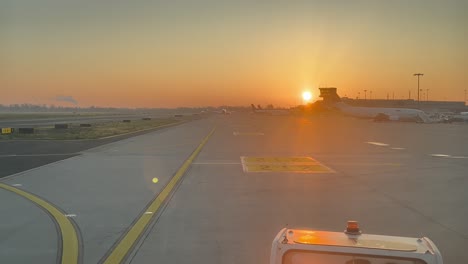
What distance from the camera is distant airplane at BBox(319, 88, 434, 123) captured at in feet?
243

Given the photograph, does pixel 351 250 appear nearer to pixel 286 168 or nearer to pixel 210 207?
pixel 210 207

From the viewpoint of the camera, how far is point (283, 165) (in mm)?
18422

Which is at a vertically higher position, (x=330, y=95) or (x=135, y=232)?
(x=330, y=95)

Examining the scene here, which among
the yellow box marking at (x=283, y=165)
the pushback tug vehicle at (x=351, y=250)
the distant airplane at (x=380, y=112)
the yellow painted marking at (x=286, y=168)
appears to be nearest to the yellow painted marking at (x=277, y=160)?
the yellow box marking at (x=283, y=165)

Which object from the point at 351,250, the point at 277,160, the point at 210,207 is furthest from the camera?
the point at 277,160

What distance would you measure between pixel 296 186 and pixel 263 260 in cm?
691

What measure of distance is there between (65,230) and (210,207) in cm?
313

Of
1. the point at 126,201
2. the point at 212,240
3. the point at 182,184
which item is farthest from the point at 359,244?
the point at 182,184

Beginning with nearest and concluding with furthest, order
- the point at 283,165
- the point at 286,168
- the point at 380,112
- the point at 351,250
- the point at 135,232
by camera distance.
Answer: the point at 351,250 < the point at 135,232 < the point at 286,168 < the point at 283,165 < the point at 380,112

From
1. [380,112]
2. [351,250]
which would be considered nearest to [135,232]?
[351,250]

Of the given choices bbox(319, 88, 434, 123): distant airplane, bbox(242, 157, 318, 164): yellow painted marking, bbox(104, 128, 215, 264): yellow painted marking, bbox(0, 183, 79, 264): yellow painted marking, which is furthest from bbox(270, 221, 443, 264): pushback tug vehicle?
bbox(319, 88, 434, 123): distant airplane

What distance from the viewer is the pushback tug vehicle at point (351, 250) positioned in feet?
12.3

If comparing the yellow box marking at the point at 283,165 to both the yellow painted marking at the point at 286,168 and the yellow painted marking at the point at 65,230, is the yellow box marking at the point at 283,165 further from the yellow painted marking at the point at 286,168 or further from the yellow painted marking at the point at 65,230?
the yellow painted marking at the point at 65,230

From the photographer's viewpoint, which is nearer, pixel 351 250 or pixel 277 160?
pixel 351 250
